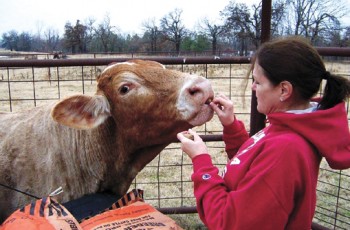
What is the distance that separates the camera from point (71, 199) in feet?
9.33

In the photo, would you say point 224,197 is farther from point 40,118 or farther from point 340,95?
point 40,118

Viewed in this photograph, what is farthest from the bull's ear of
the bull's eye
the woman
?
the woman

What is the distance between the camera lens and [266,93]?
1.91m

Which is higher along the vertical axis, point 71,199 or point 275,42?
point 275,42

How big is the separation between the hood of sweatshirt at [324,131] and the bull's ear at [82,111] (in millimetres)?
1344

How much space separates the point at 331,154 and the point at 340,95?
0.28 metres

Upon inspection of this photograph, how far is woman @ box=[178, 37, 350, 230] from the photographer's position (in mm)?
1711

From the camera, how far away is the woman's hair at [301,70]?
1818mm

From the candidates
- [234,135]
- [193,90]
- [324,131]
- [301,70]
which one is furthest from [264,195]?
[193,90]

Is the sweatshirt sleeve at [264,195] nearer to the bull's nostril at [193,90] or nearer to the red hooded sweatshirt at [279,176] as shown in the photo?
the red hooded sweatshirt at [279,176]

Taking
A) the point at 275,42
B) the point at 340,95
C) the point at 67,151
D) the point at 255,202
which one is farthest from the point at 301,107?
the point at 67,151

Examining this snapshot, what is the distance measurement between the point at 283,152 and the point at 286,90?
29cm

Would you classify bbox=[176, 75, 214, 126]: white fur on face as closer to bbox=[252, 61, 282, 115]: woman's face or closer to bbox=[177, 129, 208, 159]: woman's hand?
bbox=[177, 129, 208, 159]: woman's hand

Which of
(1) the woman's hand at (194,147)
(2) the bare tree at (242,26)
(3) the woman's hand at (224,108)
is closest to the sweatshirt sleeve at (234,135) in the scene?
(3) the woman's hand at (224,108)
